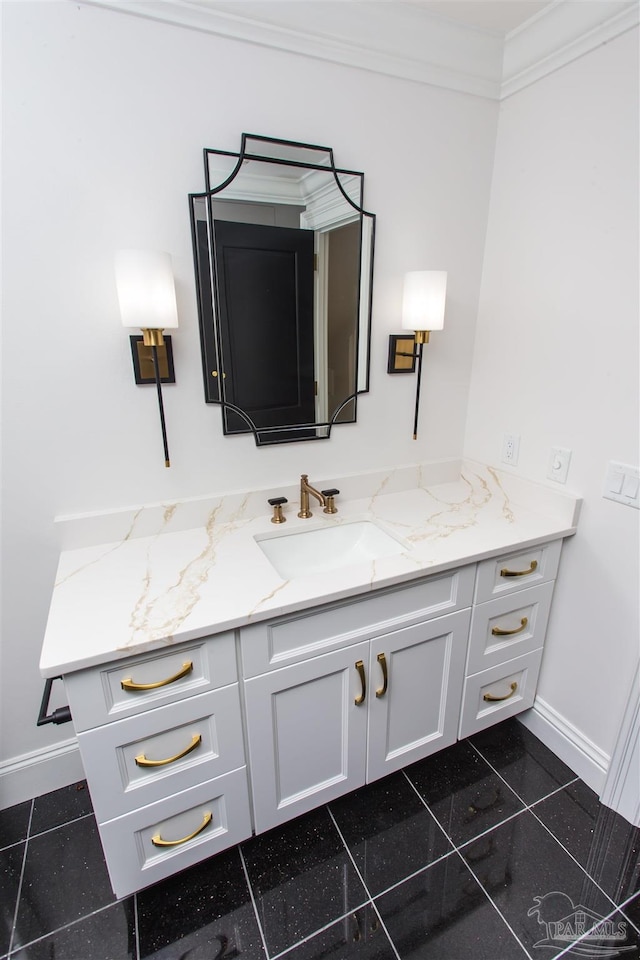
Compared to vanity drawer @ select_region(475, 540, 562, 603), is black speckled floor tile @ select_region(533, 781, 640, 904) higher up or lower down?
lower down

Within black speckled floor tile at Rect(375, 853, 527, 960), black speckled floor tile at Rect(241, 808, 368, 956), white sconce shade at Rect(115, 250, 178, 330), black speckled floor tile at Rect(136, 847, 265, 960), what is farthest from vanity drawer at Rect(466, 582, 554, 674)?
white sconce shade at Rect(115, 250, 178, 330)

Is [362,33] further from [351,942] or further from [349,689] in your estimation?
[351,942]

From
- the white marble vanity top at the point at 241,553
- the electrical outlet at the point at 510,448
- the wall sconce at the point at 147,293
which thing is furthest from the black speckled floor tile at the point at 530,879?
the wall sconce at the point at 147,293

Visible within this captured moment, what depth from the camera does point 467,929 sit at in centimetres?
115

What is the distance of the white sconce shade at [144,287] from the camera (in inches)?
44.9

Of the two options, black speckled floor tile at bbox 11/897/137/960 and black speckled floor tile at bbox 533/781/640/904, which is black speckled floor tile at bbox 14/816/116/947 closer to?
black speckled floor tile at bbox 11/897/137/960

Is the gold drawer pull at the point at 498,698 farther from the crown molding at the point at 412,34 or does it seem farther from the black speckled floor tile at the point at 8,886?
the crown molding at the point at 412,34

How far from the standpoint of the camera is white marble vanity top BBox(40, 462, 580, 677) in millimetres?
992

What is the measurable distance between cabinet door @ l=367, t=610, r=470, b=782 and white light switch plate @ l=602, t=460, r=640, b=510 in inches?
22.8

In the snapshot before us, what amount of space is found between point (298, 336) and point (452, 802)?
1.60 meters

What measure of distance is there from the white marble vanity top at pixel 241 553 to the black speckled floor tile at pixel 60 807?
0.86m

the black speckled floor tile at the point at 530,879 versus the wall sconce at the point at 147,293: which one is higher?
the wall sconce at the point at 147,293

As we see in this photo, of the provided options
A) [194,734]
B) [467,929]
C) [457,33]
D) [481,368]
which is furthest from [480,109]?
[467,929]

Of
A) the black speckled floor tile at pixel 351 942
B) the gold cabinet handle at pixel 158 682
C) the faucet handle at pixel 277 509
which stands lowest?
the black speckled floor tile at pixel 351 942
